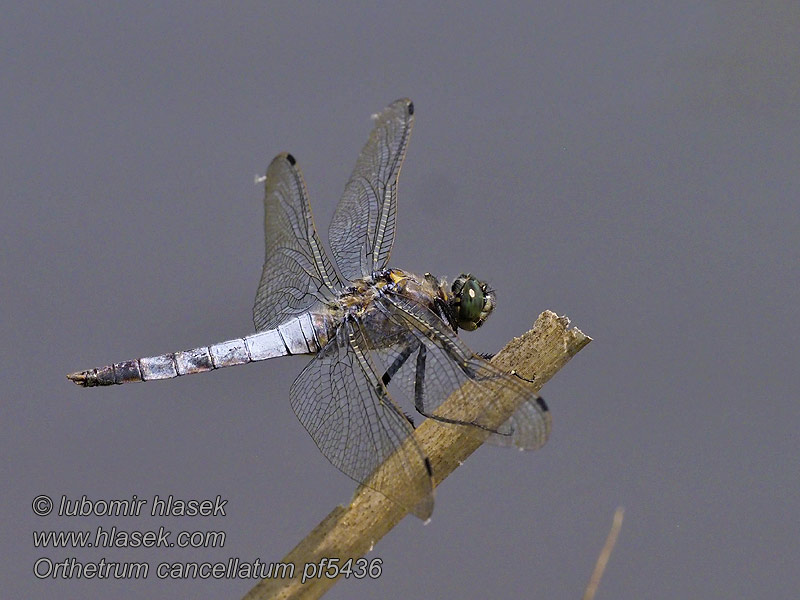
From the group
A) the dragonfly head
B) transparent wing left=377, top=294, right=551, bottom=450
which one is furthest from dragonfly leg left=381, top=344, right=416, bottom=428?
the dragonfly head

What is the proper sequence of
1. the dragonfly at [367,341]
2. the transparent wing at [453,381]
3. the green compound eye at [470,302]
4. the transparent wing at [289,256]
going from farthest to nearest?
the transparent wing at [289,256]
the green compound eye at [470,302]
the dragonfly at [367,341]
the transparent wing at [453,381]

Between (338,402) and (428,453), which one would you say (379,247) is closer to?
(338,402)

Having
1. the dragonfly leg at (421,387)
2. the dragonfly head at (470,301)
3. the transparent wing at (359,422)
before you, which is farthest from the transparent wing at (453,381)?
the dragonfly head at (470,301)

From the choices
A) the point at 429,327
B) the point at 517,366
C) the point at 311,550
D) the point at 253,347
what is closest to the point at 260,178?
the point at 253,347

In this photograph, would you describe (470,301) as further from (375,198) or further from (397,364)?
(375,198)

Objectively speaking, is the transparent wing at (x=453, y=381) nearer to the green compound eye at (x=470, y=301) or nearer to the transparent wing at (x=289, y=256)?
the green compound eye at (x=470, y=301)

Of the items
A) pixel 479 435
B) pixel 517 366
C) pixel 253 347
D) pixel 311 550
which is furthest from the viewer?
pixel 253 347
